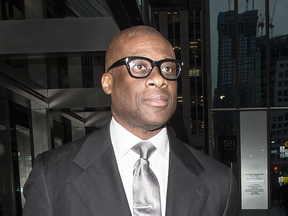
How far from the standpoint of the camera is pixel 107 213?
116 cm

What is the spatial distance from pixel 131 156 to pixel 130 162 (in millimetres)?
28

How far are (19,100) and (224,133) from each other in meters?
6.34

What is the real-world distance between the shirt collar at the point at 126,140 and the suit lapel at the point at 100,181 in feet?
0.13

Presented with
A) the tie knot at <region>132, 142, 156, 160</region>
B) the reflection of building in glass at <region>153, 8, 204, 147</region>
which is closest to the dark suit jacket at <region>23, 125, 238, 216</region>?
the tie knot at <region>132, 142, 156, 160</region>

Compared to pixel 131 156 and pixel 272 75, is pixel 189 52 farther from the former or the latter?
pixel 131 156

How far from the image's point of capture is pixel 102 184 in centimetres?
122

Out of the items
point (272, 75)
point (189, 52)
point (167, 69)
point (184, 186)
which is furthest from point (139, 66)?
point (189, 52)

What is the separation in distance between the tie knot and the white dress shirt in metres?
0.02

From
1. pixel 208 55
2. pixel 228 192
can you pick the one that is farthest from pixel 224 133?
pixel 228 192

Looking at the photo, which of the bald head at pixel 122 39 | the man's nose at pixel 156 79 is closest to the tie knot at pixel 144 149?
the man's nose at pixel 156 79

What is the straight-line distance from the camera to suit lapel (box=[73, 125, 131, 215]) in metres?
1.16

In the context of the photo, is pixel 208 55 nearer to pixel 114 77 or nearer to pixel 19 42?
pixel 19 42

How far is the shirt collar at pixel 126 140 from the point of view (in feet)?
4.11

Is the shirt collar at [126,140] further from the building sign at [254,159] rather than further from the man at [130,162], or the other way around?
the building sign at [254,159]
